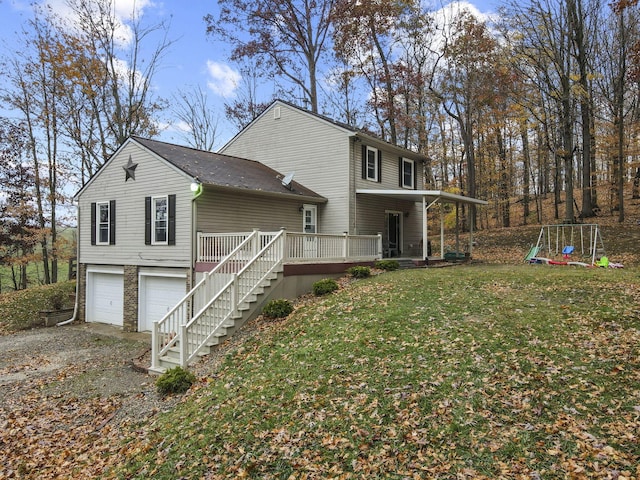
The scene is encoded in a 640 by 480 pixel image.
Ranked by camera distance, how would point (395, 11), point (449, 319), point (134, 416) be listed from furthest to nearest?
point (395, 11)
point (449, 319)
point (134, 416)

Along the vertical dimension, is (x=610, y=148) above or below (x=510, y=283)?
above

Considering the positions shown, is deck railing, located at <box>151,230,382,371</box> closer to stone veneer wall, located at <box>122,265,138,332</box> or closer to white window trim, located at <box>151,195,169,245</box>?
white window trim, located at <box>151,195,169,245</box>

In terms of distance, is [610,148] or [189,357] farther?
[610,148]

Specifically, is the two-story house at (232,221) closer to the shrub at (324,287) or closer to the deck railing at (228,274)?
the deck railing at (228,274)

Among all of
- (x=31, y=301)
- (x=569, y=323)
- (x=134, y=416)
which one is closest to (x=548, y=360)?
(x=569, y=323)

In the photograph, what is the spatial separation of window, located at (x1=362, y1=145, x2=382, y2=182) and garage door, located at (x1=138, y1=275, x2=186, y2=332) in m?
8.61

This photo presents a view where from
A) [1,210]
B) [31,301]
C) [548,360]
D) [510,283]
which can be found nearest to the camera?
[548,360]

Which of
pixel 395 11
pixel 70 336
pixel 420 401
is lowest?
pixel 70 336

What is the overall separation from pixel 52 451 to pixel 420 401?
18.1 ft

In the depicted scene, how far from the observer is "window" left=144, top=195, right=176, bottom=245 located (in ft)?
A: 44.1

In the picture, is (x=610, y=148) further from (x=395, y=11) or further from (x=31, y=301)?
(x=31, y=301)

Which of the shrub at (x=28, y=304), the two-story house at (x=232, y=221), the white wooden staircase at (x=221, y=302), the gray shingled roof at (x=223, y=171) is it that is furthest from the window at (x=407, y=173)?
the shrub at (x=28, y=304)

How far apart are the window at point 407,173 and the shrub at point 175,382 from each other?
47.1ft

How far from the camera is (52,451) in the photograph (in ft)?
20.2
